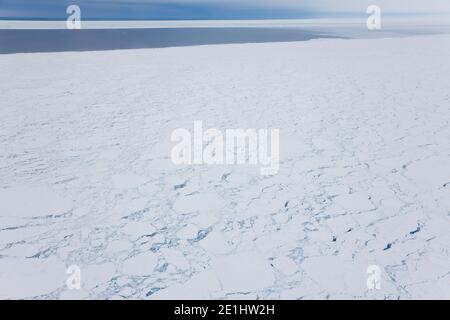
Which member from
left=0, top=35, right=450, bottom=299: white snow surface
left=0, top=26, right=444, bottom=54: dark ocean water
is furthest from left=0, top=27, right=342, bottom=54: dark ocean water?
left=0, top=35, right=450, bottom=299: white snow surface

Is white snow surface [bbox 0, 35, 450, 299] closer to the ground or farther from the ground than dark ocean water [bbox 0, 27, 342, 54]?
closer to the ground

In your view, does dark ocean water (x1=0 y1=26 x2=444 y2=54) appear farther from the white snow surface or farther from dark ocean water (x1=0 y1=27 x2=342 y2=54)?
the white snow surface

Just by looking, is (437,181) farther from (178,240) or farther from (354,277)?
(178,240)

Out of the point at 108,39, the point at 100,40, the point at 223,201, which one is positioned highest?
the point at 108,39

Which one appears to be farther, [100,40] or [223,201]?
[100,40]

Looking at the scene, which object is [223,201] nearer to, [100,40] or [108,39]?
[100,40]

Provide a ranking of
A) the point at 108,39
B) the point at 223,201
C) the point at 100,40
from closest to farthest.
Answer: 1. the point at 223,201
2. the point at 100,40
3. the point at 108,39

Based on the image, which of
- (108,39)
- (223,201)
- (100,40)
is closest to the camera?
(223,201)

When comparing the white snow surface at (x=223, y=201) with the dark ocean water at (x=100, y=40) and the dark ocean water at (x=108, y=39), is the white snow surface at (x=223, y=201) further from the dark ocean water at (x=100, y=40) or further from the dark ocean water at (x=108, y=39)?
the dark ocean water at (x=108, y=39)

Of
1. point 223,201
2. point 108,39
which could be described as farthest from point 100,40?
point 223,201

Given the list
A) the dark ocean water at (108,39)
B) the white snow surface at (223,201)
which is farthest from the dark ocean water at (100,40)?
the white snow surface at (223,201)
